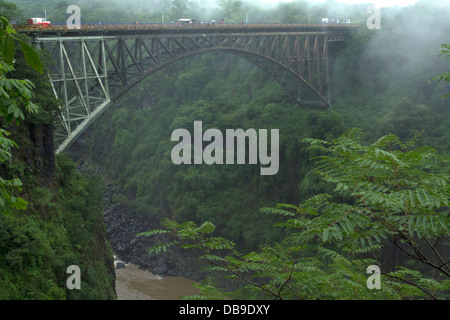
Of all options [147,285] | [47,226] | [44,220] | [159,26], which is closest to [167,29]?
[159,26]

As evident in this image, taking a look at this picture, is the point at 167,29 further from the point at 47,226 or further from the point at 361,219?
the point at 361,219

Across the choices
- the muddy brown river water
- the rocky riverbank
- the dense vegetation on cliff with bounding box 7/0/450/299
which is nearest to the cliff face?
the dense vegetation on cliff with bounding box 7/0/450/299

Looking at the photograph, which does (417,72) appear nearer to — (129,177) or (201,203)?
(201,203)

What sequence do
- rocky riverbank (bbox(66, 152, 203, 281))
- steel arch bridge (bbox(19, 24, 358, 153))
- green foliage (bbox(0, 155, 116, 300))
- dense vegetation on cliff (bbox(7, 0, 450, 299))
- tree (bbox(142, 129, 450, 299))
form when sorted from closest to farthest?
1. tree (bbox(142, 129, 450, 299))
2. green foliage (bbox(0, 155, 116, 300))
3. steel arch bridge (bbox(19, 24, 358, 153))
4. dense vegetation on cliff (bbox(7, 0, 450, 299))
5. rocky riverbank (bbox(66, 152, 203, 281))

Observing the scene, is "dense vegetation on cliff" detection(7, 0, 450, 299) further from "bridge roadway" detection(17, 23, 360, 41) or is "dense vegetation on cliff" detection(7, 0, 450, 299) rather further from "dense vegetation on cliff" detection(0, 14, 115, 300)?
"bridge roadway" detection(17, 23, 360, 41)
